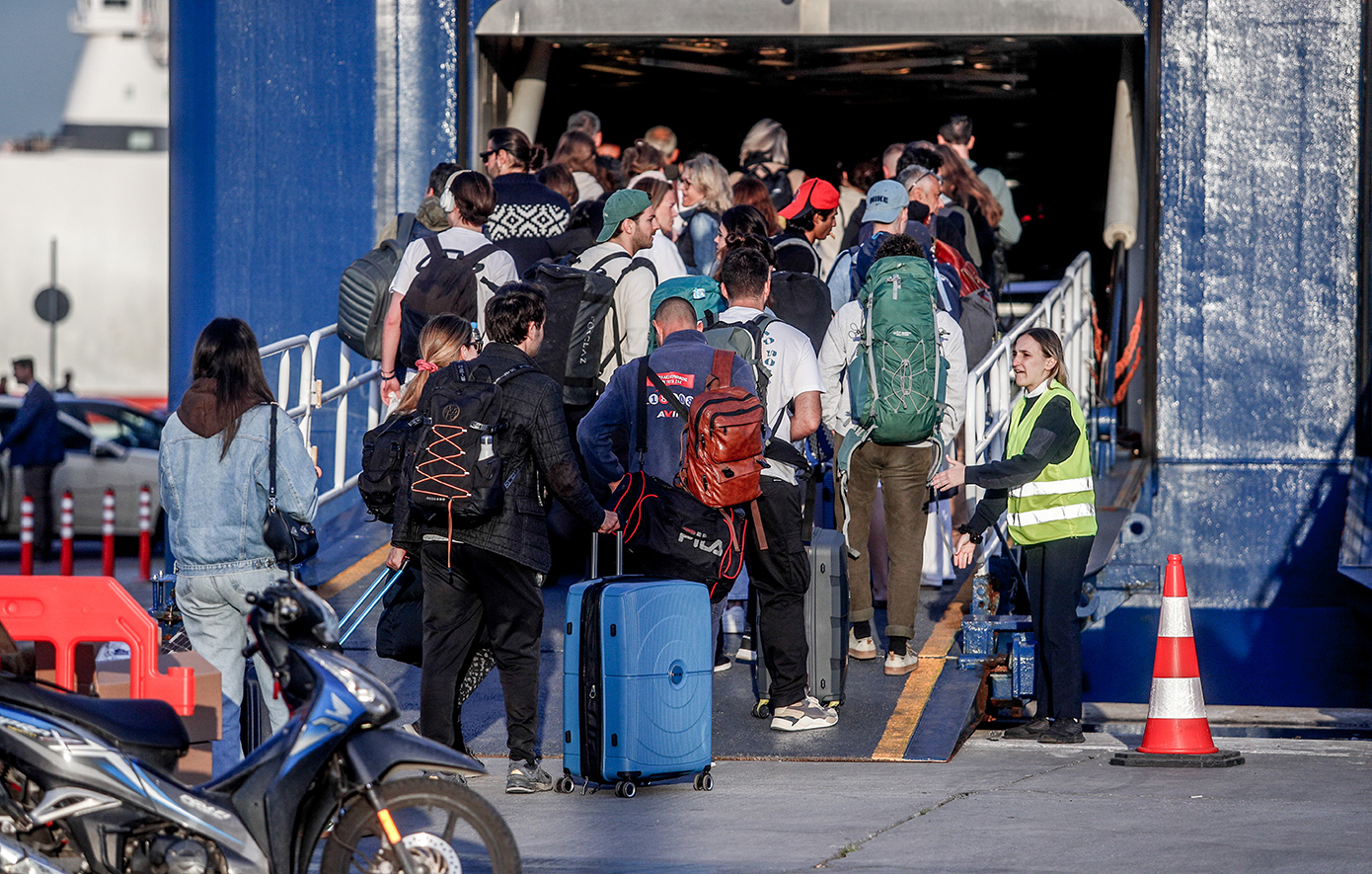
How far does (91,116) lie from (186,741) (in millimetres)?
57075

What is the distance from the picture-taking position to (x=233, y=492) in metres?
5.91

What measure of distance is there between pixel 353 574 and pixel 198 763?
13.8ft

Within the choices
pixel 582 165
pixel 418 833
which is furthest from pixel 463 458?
pixel 582 165

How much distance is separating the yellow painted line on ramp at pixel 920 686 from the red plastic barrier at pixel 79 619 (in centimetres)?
323

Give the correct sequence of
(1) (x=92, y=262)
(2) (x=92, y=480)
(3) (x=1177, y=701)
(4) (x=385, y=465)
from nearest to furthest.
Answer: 1. (4) (x=385, y=465)
2. (3) (x=1177, y=701)
3. (2) (x=92, y=480)
4. (1) (x=92, y=262)

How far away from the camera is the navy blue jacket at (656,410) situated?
6914 millimetres

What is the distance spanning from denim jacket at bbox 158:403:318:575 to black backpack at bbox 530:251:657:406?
7.94 feet

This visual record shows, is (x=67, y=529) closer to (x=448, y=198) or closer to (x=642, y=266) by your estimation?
(x=448, y=198)

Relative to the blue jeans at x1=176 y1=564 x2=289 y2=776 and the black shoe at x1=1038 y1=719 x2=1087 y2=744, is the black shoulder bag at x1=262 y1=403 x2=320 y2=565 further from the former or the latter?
the black shoe at x1=1038 y1=719 x2=1087 y2=744

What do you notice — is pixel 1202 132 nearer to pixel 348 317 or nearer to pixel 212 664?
pixel 348 317

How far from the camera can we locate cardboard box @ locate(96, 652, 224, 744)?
5.66m

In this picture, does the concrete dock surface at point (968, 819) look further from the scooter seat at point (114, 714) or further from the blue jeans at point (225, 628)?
the scooter seat at point (114, 714)

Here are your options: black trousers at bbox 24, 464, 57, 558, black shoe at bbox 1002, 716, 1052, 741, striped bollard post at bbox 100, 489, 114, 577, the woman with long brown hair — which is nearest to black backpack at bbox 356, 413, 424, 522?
black shoe at bbox 1002, 716, 1052, 741

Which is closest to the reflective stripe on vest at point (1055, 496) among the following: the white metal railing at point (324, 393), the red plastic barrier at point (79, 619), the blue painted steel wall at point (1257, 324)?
the white metal railing at point (324, 393)
